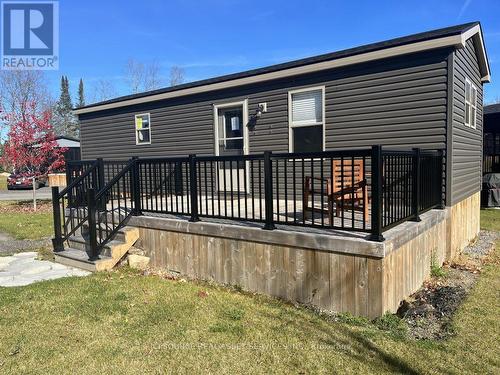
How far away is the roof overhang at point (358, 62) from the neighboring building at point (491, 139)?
6.48m

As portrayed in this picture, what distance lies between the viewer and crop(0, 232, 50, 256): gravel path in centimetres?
647

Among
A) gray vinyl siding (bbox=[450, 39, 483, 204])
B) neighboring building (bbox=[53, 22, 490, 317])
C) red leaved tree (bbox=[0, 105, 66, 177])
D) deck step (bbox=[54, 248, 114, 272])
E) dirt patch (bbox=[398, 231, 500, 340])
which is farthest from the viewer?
red leaved tree (bbox=[0, 105, 66, 177])

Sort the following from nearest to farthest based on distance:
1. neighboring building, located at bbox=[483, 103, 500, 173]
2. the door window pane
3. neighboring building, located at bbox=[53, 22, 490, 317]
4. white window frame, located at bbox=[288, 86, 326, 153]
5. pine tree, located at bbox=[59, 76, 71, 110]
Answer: neighboring building, located at bbox=[53, 22, 490, 317] → white window frame, located at bbox=[288, 86, 326, 153] → the door window pane → neighboring building, located at bbox=[483, 103, 500, 173] → pine tree, located at bbox=[59, 76, 71, 110]

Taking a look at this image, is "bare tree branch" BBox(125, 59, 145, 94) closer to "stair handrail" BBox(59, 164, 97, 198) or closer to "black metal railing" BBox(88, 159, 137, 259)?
"stair handrail" BBox(59, 164, 97, 198)

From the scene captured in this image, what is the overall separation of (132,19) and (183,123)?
24.8ft

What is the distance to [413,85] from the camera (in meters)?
5.97

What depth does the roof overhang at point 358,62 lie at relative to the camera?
5578mm

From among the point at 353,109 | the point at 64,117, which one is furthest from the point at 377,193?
the point at 64,117

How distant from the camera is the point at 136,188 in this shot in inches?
223

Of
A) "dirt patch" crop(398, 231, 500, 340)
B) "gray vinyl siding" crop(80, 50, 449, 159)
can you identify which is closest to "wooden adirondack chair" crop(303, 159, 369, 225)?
"gray vinyl siding" crop(80, 50, 449, 159)

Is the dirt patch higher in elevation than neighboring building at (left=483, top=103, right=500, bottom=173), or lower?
lower

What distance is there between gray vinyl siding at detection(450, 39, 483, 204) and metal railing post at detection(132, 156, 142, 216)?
4.65 metres

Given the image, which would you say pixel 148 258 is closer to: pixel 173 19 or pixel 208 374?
pixel 208 374

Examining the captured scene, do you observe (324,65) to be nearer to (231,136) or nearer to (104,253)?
(231,136)
